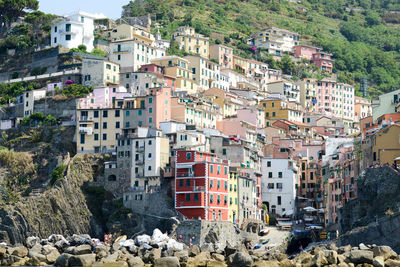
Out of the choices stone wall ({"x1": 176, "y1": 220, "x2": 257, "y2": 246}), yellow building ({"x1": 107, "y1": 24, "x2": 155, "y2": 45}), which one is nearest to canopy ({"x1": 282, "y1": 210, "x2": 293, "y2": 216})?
stone wall ({"x1": 176, "y1": 220, "x2": 257, "y2": 246})

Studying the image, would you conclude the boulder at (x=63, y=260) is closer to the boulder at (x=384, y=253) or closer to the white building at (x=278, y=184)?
the boulder at (x=384, y=253)

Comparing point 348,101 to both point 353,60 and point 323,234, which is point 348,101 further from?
point 323,234

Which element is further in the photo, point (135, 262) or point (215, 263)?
point (135, 262)

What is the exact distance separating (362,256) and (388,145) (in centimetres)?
2348

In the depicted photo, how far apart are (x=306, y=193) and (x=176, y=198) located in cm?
2451

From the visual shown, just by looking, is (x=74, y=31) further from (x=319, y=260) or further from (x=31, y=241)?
(x=319, y=260)

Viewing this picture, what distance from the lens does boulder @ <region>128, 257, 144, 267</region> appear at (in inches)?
2731

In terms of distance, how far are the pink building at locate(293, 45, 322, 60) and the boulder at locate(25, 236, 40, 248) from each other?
9535cm

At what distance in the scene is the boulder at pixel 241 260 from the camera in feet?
221

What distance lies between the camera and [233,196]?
9600 centimetres

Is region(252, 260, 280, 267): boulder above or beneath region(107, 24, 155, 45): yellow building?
beneath

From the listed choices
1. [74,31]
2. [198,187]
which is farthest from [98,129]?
[74,31]

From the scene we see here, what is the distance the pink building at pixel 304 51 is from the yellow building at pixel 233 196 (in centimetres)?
8122

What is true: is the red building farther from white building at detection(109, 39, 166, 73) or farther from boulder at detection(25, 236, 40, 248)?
white building at detection(109, 39, 166, 73)
